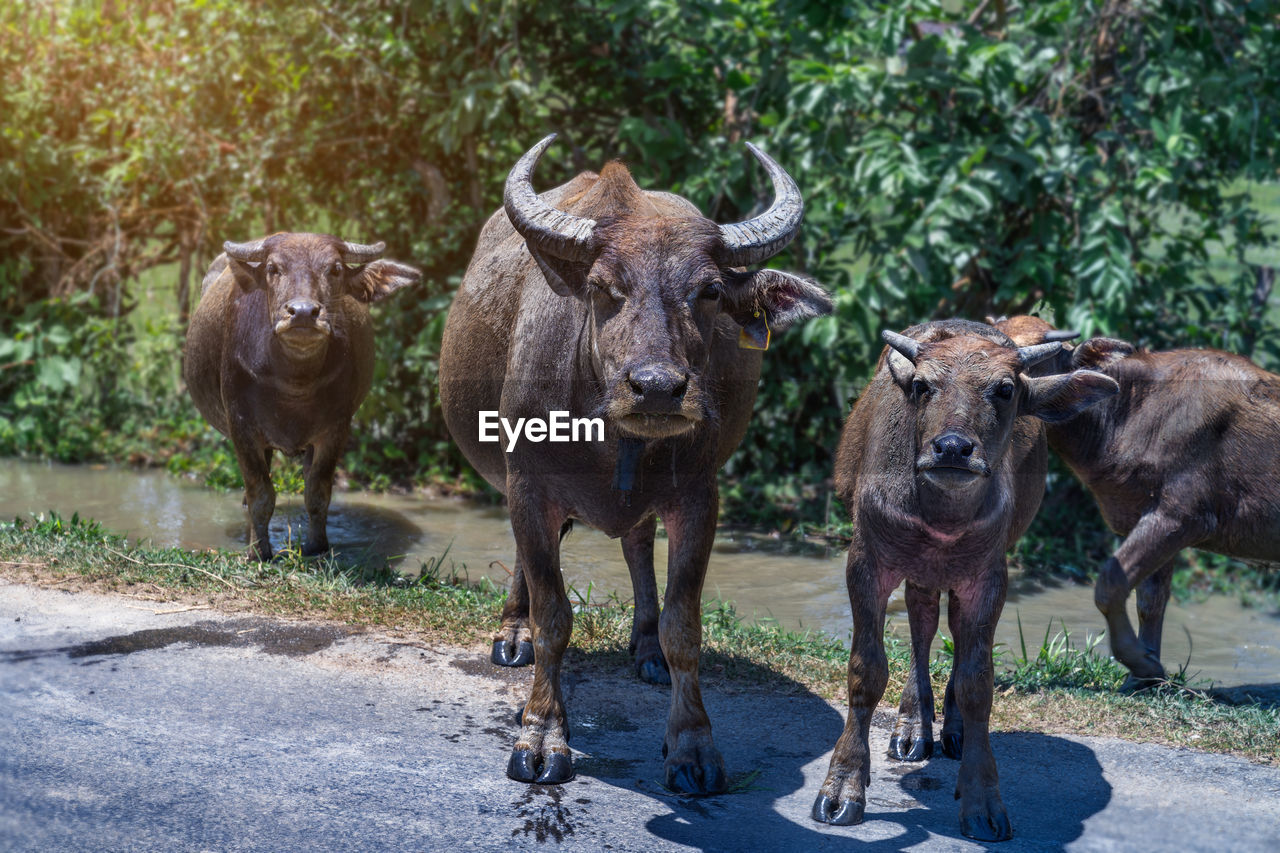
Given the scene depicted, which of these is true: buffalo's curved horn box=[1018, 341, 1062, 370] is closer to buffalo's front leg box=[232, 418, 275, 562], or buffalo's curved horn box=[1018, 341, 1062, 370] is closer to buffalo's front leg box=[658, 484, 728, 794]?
buffalo's front leg box=[658, 484, 728, 794]

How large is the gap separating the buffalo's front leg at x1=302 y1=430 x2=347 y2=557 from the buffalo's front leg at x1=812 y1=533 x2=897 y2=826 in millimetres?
3865

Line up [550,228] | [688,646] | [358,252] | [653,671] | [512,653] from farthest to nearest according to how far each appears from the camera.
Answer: [358,252] → [512,653] → [653,671] → [688,646] → [550,228]

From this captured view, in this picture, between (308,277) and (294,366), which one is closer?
(308,277)

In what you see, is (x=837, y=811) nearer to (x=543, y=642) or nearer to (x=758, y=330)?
(x=543, y=642)

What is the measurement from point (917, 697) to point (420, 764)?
1.81 meters

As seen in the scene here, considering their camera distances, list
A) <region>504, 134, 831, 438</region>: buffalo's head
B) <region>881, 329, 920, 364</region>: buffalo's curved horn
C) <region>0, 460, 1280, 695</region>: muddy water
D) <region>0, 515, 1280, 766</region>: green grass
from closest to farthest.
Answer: <region>504, 134, 831, 438</region>: buffalo's head → <region>881, 329, 920, 364</region>: buffalo's curved horn → <region>0, 515, 1280, 766</region>: green grass → <region>0, 460, 1280, 695</region>: muddy water

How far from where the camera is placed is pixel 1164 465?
218 inches

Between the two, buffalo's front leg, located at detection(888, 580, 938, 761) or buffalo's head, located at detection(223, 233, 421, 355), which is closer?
buffalo's front leg, located at detection(888, 580, 938, 761)

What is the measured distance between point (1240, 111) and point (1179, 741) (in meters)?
4.60

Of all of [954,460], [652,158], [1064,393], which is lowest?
[954,460]

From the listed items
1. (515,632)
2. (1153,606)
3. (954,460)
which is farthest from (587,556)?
(954,460)

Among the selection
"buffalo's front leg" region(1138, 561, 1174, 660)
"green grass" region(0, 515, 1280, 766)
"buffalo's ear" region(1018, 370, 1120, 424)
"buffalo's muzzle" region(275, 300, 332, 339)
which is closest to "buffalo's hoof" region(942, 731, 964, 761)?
"green grass" region(0, 515, 1280, 766)

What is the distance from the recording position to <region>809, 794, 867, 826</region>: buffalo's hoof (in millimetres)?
3816

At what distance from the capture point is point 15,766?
3900 mm
